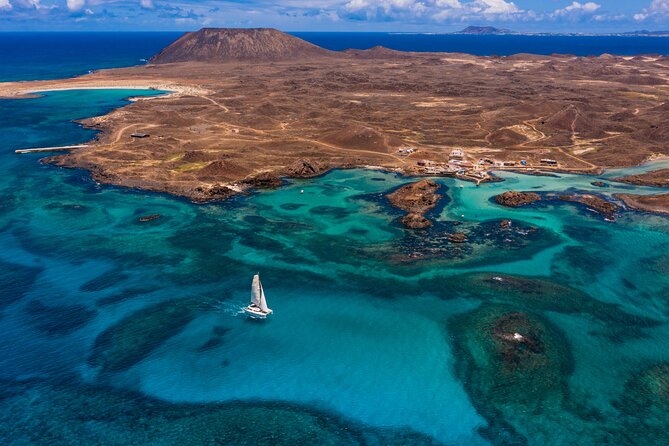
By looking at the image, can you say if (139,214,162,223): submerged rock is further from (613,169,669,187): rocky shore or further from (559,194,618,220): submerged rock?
(613,169,669,187): rocky shore

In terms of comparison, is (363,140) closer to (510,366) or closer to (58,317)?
(510,366)

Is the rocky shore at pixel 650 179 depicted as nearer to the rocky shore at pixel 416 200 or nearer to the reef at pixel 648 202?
the reef at pixel 648 202

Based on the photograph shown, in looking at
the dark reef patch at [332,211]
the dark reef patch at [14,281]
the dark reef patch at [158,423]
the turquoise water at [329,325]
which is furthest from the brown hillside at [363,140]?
the dark reef patch at [158,423]

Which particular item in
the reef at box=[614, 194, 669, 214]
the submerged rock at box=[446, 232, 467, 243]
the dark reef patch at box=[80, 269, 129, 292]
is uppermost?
the reef at box=[614, 194, 669, 214]

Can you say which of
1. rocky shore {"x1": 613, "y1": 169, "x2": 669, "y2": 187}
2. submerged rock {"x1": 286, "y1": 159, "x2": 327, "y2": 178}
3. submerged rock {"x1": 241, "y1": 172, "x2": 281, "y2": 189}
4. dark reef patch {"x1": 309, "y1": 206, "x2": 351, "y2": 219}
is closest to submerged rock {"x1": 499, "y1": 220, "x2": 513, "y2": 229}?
dark reef patch {"x1": 309, "y1": 206, "x2": 351, "y2": 219}

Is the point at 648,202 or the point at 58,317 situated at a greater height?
the point at 648,202

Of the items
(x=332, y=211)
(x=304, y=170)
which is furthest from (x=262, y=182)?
(x=332, y=211)

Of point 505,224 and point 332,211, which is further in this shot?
point 332,211
